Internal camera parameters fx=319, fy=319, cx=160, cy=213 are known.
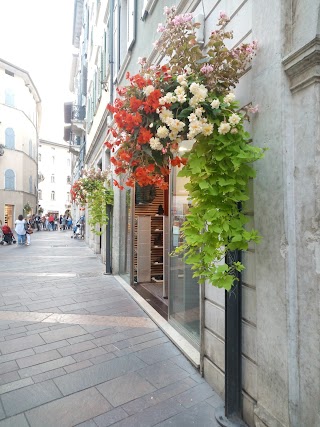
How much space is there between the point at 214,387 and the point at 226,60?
282cm

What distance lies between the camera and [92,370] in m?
3.25

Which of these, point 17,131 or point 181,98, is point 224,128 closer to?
point 181,98

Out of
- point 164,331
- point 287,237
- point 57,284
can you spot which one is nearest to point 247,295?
point 287,237

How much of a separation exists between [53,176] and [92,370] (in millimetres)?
52276

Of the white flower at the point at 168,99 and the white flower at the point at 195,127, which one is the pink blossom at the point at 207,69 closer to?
the white flower at the point at 168,99

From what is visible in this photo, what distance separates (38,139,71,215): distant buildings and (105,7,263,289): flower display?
1960 inches

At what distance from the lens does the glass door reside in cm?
387

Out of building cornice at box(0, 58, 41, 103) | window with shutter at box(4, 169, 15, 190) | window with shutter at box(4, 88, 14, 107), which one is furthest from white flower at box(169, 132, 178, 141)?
building cornice at box(0, 58, 41, 103)

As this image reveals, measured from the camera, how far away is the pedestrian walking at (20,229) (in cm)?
1690

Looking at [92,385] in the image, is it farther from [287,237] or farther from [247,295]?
[287,237]

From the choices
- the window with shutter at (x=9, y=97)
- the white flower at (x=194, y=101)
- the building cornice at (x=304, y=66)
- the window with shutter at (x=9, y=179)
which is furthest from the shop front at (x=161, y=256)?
the window with shutter at (x=9, y=97)

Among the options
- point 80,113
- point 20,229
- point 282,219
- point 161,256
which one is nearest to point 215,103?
point 282,219

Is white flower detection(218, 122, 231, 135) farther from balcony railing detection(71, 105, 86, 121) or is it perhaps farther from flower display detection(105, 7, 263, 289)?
balcony railing detection(71, 105, 86, 121)

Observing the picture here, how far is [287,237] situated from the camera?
2119 mm
